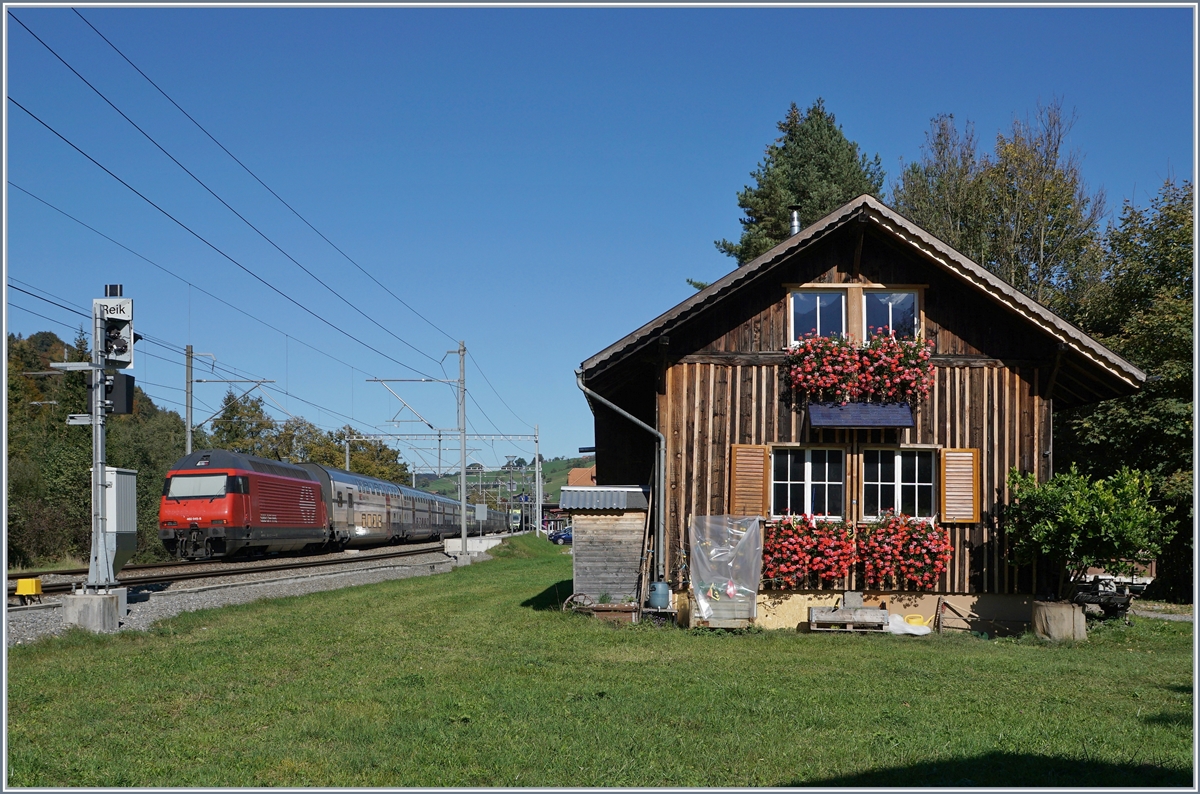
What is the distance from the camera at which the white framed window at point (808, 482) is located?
53.4ft

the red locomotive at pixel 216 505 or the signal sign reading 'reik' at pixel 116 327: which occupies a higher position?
the signal sign reading 'reik' at pixel 116 327

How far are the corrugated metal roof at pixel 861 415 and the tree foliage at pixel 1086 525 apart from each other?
1.95m

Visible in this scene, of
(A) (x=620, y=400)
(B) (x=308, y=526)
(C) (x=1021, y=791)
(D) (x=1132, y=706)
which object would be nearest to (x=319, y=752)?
(C) (x=1021, y=791)

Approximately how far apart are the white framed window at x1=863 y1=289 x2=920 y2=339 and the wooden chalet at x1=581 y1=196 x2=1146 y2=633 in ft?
0.07

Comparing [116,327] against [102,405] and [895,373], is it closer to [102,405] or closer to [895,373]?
[102,405]

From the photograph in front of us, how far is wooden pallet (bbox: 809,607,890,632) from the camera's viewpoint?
50.3ft

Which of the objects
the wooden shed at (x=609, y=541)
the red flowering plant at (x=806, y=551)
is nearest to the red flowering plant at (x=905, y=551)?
the red flowering plant at (x=806, y=551)

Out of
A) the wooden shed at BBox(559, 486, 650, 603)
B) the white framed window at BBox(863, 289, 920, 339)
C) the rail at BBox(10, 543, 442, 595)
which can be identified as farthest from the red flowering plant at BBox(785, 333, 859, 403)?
the rail at BBox(10, 543, 442, 595)

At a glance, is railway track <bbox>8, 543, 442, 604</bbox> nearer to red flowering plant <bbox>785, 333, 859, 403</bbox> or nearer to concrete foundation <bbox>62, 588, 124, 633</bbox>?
concrete foundation <bbox>62, 588, 124, 633</bbox>

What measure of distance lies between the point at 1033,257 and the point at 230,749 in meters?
35.4

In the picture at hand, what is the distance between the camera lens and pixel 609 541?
677 inches

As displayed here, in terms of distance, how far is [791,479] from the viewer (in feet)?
53.7

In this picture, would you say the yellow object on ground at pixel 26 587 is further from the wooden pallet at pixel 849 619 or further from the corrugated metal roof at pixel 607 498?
the wooden pallet at pixel 849 619

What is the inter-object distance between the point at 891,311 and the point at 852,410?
1.79 m
